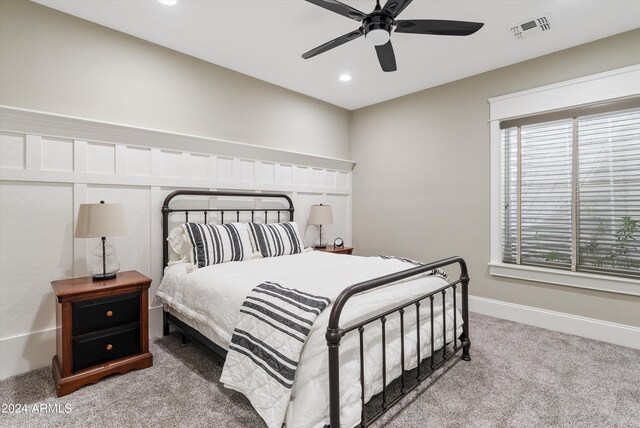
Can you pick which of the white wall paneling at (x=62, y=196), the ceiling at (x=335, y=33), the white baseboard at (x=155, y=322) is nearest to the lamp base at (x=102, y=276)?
the white wall paneling at (x=62, y=196)

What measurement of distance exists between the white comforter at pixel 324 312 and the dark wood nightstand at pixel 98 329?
0.33m

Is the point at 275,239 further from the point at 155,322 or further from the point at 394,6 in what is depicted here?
the point at 394,6

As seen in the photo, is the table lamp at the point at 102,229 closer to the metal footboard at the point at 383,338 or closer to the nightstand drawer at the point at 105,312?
the nightstand drawer at the point at 105,312

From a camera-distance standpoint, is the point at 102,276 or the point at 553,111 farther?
the point at 553,111

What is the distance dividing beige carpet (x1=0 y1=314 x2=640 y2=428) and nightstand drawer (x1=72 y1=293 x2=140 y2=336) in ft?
1.26

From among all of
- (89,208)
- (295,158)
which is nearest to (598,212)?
(295,158)

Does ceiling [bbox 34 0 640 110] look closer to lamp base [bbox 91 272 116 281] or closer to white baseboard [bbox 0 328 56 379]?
lamp base [bbox 91 272 116 281]

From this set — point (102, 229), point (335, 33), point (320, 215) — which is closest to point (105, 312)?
point (102, 229)

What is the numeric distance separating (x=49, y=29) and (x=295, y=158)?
2530 mm

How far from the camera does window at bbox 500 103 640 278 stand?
288 cm

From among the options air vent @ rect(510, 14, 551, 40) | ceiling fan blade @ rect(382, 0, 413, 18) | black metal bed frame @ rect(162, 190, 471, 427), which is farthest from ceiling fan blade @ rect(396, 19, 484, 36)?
black metal bed frame @ rect(162, 190, 471, 427)

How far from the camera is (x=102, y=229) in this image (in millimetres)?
2289

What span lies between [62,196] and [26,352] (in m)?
1.17

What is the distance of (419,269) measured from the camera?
1.98 m
